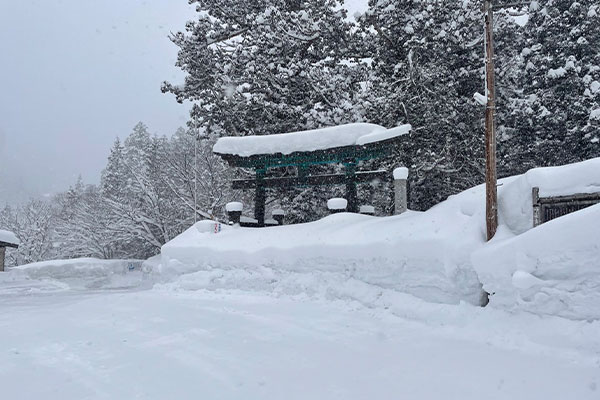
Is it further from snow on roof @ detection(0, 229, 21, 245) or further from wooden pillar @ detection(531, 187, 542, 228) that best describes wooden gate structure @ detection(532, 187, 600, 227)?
snow on roof @ detection(0, 229, 21, 245)

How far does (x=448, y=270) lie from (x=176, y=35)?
712 inches

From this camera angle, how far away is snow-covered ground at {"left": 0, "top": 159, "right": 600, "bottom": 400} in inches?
186

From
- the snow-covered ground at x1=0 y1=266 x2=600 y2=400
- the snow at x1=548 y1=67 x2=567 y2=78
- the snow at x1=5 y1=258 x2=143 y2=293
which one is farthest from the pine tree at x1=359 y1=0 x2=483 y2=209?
the snow at x1=5 y1=258 x2=143 y2=293

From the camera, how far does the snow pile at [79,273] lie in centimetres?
2042

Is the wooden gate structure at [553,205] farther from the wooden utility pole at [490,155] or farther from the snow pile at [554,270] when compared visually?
the snow pile at [554,270]

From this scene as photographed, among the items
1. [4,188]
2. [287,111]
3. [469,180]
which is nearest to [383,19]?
[287,111]

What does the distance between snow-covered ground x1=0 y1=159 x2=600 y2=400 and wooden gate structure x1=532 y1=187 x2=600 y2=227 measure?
16 centimetres

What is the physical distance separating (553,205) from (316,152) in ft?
24.6

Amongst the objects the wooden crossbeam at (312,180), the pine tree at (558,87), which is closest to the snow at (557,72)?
the pine tree at (558,87)

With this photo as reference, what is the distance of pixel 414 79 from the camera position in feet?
52.4

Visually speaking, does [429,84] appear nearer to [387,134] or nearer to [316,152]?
[387,134]

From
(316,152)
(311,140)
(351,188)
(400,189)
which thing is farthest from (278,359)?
(311,140)

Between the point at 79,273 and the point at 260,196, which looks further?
the point at 79,273

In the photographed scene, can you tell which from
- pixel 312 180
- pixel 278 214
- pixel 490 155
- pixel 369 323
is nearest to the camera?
pixel 369 323
